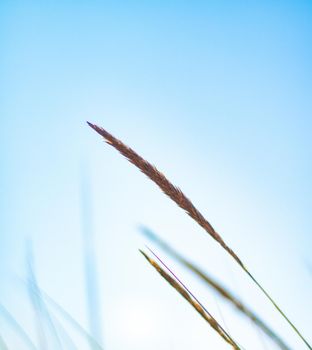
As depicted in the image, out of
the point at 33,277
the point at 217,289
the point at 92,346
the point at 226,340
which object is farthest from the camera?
the point at 92,346

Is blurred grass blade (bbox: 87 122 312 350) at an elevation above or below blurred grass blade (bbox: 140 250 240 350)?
above

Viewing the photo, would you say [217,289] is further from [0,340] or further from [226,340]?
[0,340]

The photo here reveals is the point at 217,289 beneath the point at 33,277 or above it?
above

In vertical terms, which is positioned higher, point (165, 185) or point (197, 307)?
point (165, 185)

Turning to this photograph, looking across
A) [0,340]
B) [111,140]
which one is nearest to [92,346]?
[0,340]

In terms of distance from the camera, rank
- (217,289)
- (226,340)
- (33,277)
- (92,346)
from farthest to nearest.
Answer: (92,346) → (33,277) → (217,289) → (226,340)

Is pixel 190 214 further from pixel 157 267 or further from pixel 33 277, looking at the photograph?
pixel 33 277

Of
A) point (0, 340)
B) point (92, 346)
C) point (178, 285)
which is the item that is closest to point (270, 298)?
point (178, 285)

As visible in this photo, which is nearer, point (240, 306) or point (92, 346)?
point (240, 306)

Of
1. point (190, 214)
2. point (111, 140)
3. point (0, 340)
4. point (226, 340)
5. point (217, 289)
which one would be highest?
point (111, 140)

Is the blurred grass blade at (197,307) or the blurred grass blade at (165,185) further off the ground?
the blurred grass blade at (165,185)
